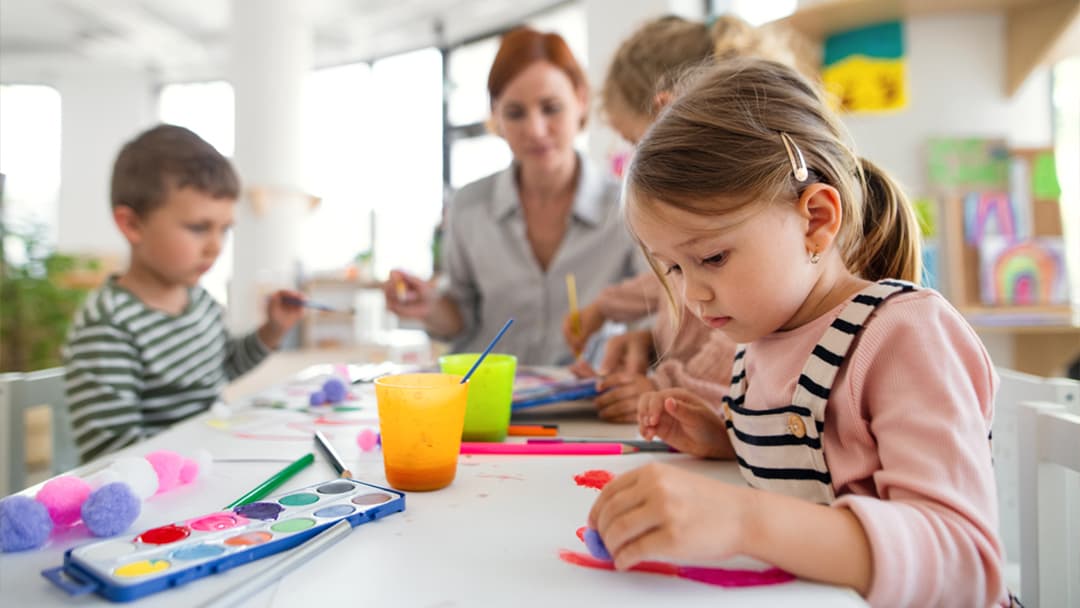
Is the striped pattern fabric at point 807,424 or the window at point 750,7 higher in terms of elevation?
the window at point 750,7

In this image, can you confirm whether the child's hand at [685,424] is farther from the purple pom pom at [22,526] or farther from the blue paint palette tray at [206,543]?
the purple pom pom at [22,526]

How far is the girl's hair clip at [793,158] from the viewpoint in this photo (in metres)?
0.55

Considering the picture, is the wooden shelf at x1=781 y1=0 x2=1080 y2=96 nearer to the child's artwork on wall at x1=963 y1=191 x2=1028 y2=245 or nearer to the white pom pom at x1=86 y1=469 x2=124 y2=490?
the child's artwork on wall at x1=963 y1=191 x2=1028 y2=245

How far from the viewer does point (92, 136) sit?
6.56 meters

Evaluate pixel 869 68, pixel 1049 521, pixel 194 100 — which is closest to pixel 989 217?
pixel 869 68

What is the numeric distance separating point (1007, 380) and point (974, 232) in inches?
50.9

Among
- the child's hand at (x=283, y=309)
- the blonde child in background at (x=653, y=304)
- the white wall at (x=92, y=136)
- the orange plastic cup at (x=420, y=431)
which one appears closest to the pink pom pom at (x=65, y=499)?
the orange plastic cup at (x=420, y=431)

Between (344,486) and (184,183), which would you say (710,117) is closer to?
(344,486)

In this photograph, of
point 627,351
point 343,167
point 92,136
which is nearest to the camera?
point 627,351

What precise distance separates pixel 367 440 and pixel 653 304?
60 centimetres

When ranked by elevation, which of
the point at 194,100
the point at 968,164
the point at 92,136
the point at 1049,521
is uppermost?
the point at 194,100

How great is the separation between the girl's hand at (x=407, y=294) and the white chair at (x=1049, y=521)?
3.35 ft

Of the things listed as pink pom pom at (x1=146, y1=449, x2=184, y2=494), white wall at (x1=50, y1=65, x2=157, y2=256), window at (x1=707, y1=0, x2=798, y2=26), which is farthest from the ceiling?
pink pom pom at (x1=146, y1=449, x2=184, y2=494)

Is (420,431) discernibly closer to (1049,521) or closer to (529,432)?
(529,432)
